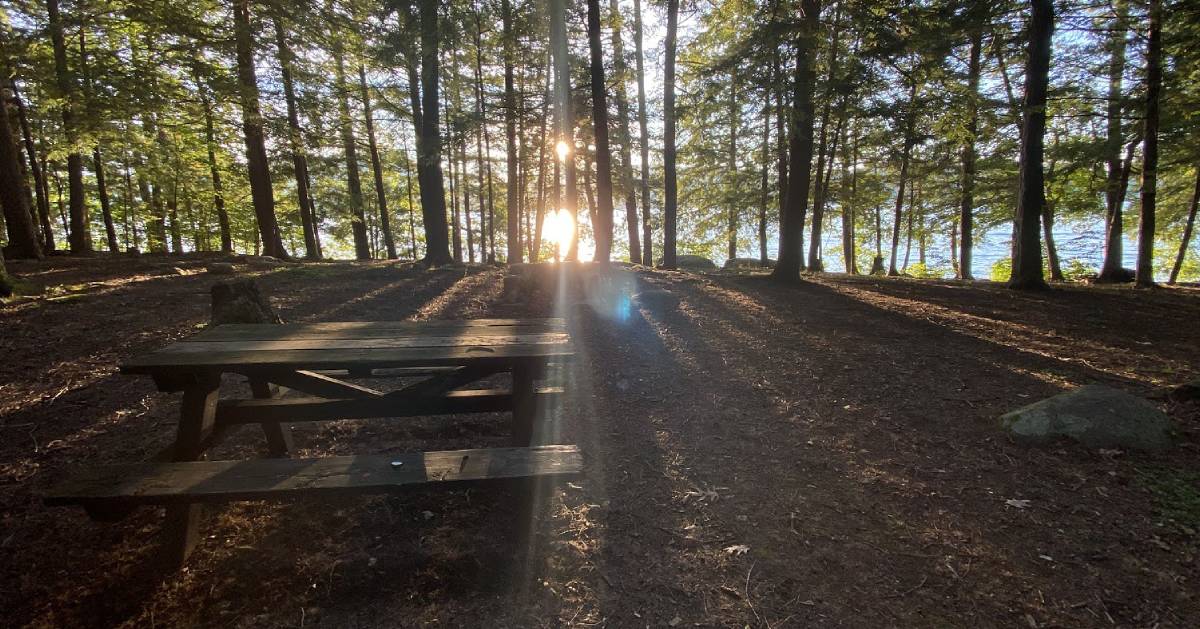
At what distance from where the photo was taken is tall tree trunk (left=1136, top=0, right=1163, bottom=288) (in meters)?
9.42

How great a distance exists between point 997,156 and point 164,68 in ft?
71.7

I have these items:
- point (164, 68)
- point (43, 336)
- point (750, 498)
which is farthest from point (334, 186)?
point (750, 498)

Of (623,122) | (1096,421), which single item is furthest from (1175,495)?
(623,122)

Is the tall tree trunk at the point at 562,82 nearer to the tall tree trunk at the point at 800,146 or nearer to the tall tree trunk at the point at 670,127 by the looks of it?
the tall tree trunk at the point at 670,127

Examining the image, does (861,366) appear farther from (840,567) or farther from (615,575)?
(615,575)

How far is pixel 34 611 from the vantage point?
1980 mm

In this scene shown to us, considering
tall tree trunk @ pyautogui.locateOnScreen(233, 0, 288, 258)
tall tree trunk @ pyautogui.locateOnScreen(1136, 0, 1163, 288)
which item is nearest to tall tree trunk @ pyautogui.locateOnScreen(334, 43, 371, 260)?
tall tree trunk @ pyautogui.locateOnScreen(233, 0, 288, 258)

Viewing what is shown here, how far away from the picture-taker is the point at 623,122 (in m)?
12.7

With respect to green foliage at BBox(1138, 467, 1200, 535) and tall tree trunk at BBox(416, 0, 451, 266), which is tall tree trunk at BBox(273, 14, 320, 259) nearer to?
tall tree trunk at BBox(416, 0, 451, 266)

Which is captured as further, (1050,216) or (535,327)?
(1050,216)

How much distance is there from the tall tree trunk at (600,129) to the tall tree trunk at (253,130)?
678 centimetres

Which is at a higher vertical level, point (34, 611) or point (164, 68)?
point (164, 68)

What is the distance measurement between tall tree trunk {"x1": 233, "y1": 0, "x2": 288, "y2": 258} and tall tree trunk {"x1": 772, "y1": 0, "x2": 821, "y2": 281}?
34.6ft

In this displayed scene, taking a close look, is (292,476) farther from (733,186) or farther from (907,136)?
(733,186)
